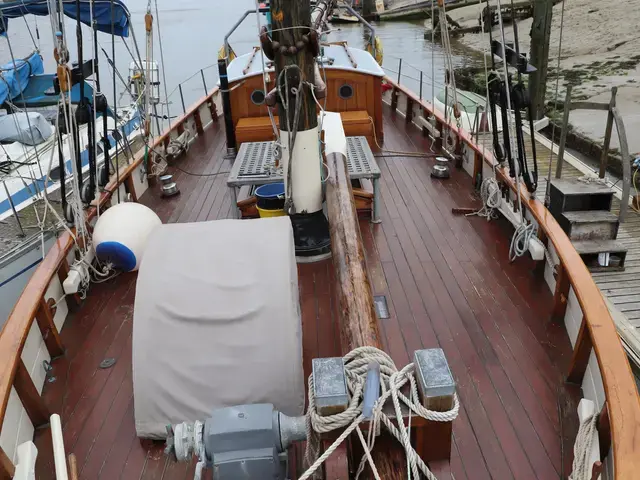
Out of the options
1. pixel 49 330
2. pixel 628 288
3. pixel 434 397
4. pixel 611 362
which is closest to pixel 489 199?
pixel 611 362

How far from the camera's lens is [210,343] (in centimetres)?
257

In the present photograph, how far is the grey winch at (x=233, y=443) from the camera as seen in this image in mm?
2055

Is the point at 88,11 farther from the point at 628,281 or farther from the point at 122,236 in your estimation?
the point at 628,281

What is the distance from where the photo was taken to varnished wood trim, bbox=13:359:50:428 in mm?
2795

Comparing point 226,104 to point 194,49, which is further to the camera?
point 194,49

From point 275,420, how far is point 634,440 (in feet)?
4.80

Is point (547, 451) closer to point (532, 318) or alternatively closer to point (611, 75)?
point (532, 318)

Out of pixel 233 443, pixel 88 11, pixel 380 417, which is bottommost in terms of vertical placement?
pixel 233 443

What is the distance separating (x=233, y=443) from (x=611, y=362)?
183 cm

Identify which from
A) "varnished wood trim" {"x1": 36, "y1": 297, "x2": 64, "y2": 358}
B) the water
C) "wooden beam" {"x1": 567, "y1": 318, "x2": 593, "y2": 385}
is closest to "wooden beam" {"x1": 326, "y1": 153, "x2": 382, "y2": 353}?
"wooden beam" {"x1": 567, "y1": 318, "x2": 593, "y2": 385}

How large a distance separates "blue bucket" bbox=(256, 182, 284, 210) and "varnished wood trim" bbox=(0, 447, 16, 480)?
115 inches

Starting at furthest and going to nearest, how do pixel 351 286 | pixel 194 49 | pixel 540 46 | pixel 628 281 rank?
pixel 194 49 < pixel 540 46 < pixel 628 281 < pixel 351 286

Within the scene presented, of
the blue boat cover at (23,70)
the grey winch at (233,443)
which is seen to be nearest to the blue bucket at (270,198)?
the grey winch at (233,443)

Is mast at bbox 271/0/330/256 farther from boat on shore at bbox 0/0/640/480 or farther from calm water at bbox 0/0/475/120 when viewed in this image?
calm water at bbox 0/0/475/120
